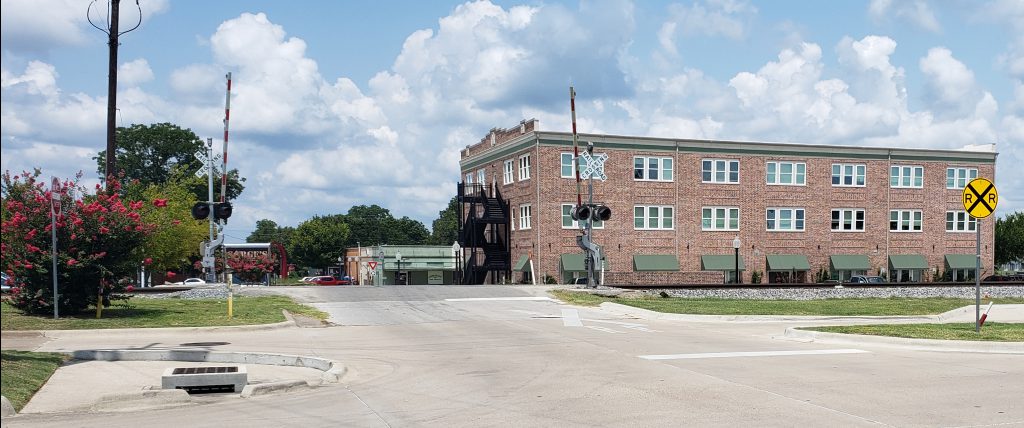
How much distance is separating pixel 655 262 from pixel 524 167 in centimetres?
984

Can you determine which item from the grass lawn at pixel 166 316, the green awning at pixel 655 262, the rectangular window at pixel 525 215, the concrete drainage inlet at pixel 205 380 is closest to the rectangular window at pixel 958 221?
the green awning at pixel 655 262

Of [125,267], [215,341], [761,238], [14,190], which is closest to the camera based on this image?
[215,341]

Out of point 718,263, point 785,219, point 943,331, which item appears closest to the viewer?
point 943,331

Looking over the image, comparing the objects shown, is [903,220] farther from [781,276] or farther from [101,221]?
[101,221]

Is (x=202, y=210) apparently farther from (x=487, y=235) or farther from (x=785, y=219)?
(x=785, y=219)

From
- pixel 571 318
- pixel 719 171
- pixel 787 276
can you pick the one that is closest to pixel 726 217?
pixel 719 171

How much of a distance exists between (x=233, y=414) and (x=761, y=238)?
164ft

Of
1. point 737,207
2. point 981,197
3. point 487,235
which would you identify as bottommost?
point 487,235

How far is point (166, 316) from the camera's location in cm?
2223

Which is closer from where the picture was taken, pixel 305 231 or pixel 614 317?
pixel 614 317

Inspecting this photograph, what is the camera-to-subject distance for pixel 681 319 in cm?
2491

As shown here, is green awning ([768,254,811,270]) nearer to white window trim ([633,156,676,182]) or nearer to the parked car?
the parked car

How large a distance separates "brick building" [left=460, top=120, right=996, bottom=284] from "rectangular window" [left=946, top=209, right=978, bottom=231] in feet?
0.31

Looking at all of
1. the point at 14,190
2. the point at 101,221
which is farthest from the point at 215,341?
the point at 14,190
